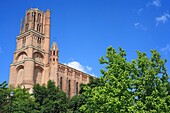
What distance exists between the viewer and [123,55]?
86.7 feet

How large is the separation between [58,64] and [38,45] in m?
6.99

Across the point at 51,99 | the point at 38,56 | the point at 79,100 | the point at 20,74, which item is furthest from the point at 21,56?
the point at 79,100

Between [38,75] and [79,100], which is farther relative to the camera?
[38,75]

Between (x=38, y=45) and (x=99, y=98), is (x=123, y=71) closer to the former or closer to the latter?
(x=99, y=98)

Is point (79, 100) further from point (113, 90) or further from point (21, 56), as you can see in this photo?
point (21, 56)

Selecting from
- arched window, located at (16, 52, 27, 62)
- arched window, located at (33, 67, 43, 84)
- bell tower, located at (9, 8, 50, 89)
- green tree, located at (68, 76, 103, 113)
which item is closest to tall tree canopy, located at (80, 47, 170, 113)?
green tree, located at (68, 76, 103, 113)

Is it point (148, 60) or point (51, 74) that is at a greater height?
point (51, 74)

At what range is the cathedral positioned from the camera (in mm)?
71625

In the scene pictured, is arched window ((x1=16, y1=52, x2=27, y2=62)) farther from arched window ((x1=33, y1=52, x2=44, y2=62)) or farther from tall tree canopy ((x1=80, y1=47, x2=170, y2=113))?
tall tree canopy ((x1=80, y1=47, x2=170, y2=113))

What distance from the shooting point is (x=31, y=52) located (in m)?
72.6

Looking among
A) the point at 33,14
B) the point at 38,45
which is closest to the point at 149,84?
the point at 38,45

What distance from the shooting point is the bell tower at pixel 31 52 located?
234 feet

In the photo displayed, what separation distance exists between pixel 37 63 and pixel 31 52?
2.77 metres

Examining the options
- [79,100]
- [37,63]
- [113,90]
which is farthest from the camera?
[37,63]
